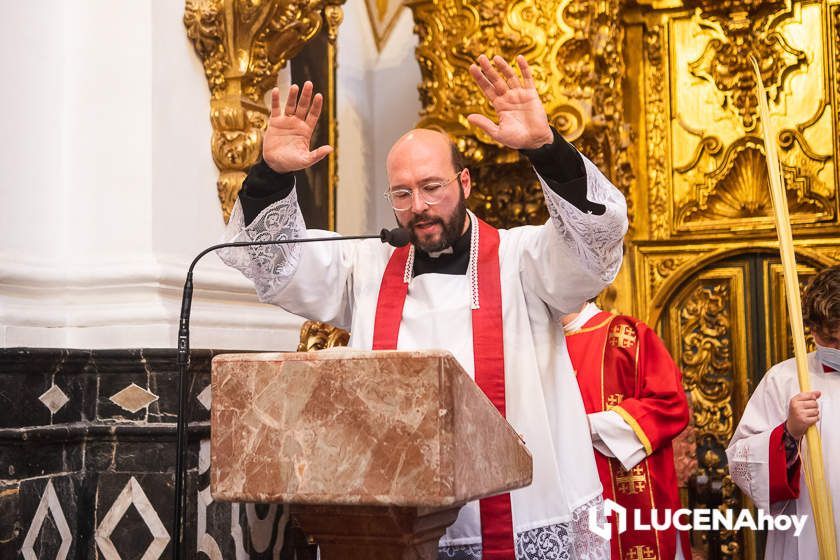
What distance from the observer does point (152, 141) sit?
13.2ft

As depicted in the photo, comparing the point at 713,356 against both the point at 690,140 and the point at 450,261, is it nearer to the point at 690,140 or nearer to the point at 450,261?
the point at 690,140

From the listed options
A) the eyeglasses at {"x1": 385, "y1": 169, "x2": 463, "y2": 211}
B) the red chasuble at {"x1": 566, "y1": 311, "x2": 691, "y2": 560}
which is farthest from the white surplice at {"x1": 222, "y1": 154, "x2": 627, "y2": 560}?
the red chasuble at {"x1": 566, "y1": 311, "x2": 691, "y2": 560}

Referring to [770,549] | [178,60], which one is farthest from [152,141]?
[770,549]

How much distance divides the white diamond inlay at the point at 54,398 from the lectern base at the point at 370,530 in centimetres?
146

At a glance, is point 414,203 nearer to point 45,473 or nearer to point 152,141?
point 152,141

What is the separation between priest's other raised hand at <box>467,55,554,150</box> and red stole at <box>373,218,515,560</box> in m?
0.53

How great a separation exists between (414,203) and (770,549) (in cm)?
231

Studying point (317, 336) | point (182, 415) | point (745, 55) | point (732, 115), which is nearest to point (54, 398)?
point (182, 415)

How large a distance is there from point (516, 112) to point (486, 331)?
67cm

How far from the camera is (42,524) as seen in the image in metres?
3.58

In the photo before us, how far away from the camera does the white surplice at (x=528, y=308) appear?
311cm

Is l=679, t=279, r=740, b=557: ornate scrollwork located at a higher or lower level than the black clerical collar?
lower

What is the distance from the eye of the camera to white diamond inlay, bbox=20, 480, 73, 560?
351cm

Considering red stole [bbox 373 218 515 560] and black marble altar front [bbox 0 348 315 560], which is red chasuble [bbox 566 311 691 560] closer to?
red stole [bbox 373 218 515 560]
